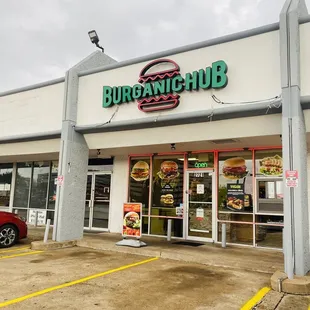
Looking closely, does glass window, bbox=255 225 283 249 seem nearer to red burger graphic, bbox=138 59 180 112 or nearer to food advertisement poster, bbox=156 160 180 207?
food advertisement poster, bbox=156 160 180 207

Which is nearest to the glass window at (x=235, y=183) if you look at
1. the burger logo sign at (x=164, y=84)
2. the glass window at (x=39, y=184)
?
the burger logo sign at (x=164, y=84)

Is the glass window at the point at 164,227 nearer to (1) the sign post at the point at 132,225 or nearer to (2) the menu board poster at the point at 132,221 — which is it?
(1) the sign post at the point at 132,225

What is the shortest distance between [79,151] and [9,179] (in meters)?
7.77

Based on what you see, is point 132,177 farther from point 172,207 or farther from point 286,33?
point 286,33

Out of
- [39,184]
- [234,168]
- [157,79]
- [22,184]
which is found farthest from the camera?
[22,184]

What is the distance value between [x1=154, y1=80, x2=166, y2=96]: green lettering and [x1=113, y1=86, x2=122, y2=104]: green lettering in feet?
4.13

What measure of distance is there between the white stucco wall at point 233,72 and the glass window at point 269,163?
2.79 m

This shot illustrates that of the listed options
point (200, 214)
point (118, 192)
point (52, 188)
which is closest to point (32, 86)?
point (52, 188)

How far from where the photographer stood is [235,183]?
10211mm

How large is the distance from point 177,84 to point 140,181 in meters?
4.63

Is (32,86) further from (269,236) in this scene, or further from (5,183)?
(269,236)

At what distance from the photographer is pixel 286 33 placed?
7.08 meters

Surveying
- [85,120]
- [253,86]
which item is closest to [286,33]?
[253,86]

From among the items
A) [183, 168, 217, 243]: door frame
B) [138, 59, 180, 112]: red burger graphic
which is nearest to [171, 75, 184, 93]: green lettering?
[138, 59, 180, 112]: red burger graphic
